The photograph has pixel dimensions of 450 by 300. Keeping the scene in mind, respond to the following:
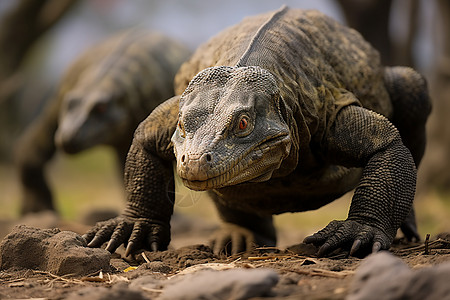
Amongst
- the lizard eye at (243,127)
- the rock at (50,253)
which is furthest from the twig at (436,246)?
the rock at (50,253)

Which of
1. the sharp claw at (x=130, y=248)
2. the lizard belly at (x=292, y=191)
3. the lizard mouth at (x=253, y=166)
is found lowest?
the sharp claw at (x=130, y=248)

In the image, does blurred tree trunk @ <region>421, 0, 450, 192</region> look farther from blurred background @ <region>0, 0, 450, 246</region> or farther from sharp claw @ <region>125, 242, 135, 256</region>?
sharp claw @ <region>125, 242, 135, 256</region>

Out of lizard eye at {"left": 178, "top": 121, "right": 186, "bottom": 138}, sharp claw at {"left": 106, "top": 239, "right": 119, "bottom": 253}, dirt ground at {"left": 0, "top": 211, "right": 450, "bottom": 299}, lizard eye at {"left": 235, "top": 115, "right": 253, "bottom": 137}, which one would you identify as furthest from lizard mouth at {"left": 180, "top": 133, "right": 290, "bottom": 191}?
sharp claw at {"left": 106, "top": 239, "right": 119, "bottom": 253}

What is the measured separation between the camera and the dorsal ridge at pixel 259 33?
4.62m

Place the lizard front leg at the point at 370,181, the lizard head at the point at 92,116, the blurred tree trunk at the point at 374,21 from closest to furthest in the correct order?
the lizard front leg at the point at 370,181
the lizard head at the point at 92,116
the blurred tree trunk at the point at 374,21

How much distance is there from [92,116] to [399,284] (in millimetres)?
7027

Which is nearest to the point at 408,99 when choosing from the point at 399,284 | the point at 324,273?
the point at 324,273

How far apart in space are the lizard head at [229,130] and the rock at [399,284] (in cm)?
125

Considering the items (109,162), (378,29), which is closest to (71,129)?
(378,29)

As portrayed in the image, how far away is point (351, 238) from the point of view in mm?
4367

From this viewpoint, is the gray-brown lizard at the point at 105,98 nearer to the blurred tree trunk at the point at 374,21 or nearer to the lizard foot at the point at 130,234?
the blurred tree trunk at the point at 374,21

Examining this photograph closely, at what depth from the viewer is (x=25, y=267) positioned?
427 cm

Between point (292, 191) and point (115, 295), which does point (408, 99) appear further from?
point (115, 295)

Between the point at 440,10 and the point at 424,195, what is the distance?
10.4ft
